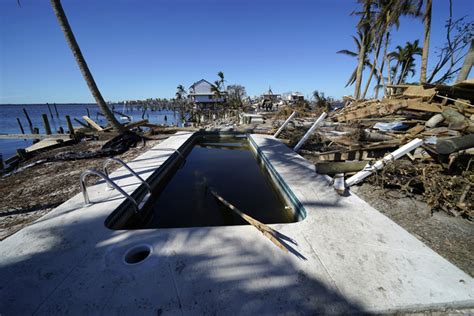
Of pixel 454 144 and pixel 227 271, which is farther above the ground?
pixel 454 144

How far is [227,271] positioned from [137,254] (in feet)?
3.88

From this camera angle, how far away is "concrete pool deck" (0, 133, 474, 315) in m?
1.69

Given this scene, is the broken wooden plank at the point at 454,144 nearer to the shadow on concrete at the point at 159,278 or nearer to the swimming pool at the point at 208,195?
the swimming pool at the point at 208,195

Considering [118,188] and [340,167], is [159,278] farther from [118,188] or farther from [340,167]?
[340,167]

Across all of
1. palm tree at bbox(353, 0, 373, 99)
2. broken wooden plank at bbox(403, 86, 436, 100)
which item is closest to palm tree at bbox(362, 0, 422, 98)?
palm tree at bbox(353, 0, 373, 99)

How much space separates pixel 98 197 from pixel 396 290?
4.44m

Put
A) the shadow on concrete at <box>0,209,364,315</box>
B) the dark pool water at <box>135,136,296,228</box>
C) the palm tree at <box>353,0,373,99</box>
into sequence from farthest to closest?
the palm tree at <box>353,0,373,99</box>
the dark pool water at <box>135,136,296,228</box>
the shadow on concrete at <box>0,209,364,315</box>

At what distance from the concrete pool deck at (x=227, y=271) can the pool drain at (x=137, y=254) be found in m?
0.06

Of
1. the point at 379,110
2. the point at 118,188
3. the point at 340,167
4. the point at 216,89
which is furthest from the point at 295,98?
the point at 118,188

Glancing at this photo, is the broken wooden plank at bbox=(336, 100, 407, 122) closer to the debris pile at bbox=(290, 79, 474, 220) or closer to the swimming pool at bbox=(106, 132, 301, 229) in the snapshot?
the debris pile at bbox=(290, 79, 474, 220)

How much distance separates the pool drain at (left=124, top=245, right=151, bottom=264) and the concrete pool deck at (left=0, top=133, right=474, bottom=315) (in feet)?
0.21

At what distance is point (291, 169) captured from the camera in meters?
4.88

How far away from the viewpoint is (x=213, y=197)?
447cm

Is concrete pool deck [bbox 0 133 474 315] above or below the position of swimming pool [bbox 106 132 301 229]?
above
